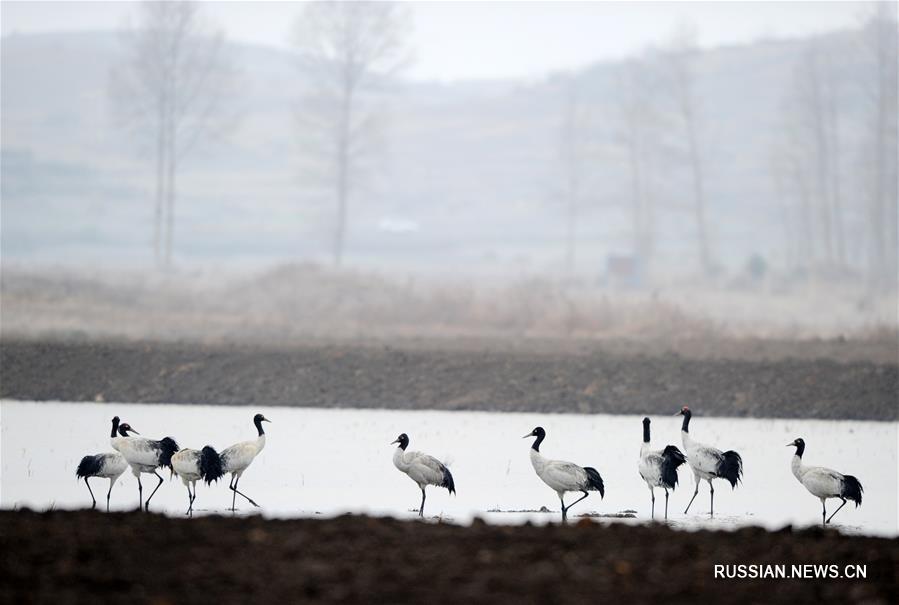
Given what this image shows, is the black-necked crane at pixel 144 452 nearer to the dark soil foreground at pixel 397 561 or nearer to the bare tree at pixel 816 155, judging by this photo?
the dark soil foreground at pixel 397 561

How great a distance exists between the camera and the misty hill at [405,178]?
3656 inches

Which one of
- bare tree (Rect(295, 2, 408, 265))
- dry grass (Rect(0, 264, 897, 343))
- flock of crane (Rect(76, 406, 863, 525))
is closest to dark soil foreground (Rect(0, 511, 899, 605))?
flock of crane (Rect(76, 406, 863, 525))

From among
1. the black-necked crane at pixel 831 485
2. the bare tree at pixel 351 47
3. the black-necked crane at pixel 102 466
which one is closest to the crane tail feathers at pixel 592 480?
the black-necked crane at pixel 831 485

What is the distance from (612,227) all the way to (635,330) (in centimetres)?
6931

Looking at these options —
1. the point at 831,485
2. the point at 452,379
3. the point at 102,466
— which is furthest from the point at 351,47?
the point at 831,485

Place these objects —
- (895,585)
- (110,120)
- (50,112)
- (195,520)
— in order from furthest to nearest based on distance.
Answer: (50,112) → (110,120) → (195,520) → (895,585)

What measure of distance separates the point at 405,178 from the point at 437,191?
175 inches

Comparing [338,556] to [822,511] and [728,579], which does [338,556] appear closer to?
[728,579]

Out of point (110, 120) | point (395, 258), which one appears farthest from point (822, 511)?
point (110, 120)

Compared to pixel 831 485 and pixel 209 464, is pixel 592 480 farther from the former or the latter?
pixel 209 464

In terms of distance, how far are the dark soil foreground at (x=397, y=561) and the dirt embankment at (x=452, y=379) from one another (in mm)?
15348

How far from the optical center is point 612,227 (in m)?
110

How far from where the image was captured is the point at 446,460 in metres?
20.4

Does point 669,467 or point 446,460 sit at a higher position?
point 669,467
